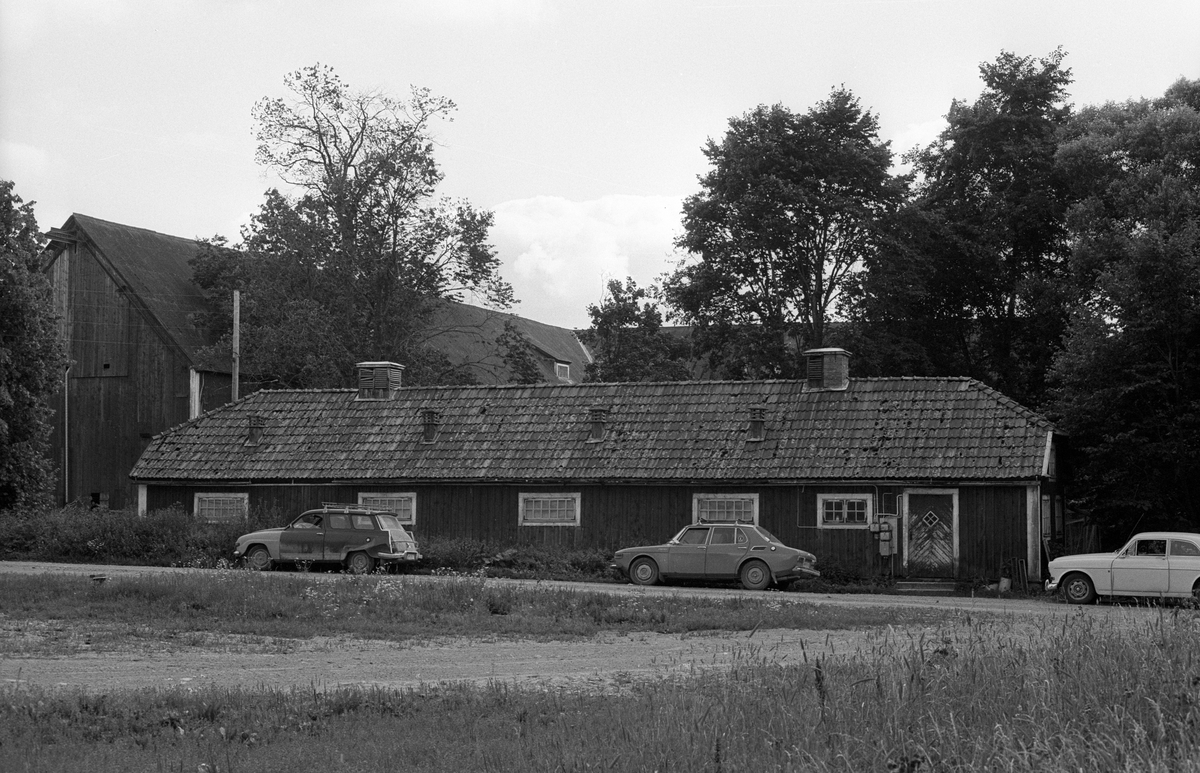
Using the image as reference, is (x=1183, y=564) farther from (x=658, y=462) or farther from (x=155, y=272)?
(x=155, y=272)

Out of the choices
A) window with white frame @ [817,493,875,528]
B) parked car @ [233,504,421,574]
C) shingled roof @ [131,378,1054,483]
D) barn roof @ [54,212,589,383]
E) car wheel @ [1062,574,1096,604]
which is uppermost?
barn roof @ [54,212,589,383]

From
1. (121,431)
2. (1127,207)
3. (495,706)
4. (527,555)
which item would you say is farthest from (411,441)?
(495,706)

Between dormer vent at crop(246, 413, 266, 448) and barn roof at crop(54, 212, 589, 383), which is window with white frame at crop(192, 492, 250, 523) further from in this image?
barn roof at crop(54, 212, 589, 383)

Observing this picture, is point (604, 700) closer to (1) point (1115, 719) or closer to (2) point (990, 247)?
(1) point (1115, 719)

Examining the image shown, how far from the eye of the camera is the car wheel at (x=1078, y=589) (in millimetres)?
24312

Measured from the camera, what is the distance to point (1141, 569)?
23812mm

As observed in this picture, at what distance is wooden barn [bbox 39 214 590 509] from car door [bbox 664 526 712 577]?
2474 centimetres

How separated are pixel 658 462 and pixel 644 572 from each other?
13.8ft

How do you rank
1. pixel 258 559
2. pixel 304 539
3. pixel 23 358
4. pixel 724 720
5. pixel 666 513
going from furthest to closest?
pixel 23 358 < pixel 666 513 < pixel 258 559 < pixel 304 539 < pixel 724 720

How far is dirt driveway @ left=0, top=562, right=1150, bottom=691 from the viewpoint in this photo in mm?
12648

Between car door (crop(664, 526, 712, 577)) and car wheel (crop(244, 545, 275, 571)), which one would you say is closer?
car door (crop(664, 526, 712, 577))

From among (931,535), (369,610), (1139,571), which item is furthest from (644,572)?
(1139,571)

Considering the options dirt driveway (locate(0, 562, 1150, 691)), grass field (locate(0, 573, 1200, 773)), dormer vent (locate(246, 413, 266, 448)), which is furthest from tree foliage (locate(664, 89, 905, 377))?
grass field (locate(0, 573, 1200, 773))

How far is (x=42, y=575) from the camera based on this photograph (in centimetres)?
2278
